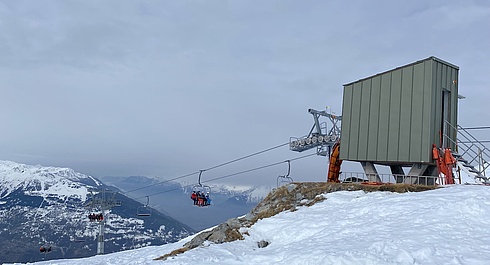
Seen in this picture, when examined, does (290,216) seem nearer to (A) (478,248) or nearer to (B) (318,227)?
(B) (318,227)

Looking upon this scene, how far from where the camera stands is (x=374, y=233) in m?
10.8

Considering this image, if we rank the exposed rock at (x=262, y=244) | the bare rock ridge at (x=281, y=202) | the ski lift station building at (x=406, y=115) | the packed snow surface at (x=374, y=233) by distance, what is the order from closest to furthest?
the packed snow surface at (x=374, y=233)
the exposed rock at (x=262, y=244)
the bare rock ridge at (x=281, y=202)
the ski lift station building at (x=406, y=115)

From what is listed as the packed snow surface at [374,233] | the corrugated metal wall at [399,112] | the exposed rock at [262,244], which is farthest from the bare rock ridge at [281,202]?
the corrugated metal wall at [399,112]

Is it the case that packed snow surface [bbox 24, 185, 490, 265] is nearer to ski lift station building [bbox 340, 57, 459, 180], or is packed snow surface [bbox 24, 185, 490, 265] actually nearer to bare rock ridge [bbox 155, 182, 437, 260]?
bare rock ridge [bbox 155, 182, 437, 260]

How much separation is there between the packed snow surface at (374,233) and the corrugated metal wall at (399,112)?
15.5ft

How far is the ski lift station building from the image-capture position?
1870 centimetres

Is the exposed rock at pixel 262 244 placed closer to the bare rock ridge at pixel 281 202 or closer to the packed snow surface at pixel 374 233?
the packed snow surface at pixel 374 233

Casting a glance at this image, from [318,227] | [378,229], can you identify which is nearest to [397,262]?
[378,229]

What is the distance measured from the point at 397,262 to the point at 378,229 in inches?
98.9

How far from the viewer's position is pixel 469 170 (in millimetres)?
18391

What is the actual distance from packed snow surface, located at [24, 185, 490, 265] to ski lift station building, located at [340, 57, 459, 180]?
4.78m

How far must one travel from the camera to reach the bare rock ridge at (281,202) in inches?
587

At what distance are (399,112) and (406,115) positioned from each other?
0.38 meters

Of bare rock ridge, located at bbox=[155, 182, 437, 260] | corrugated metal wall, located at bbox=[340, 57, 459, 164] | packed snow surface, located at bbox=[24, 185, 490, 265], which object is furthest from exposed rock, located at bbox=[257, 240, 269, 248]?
corrugated metal wall, located at bbox=[340, 57, 459, 164]
